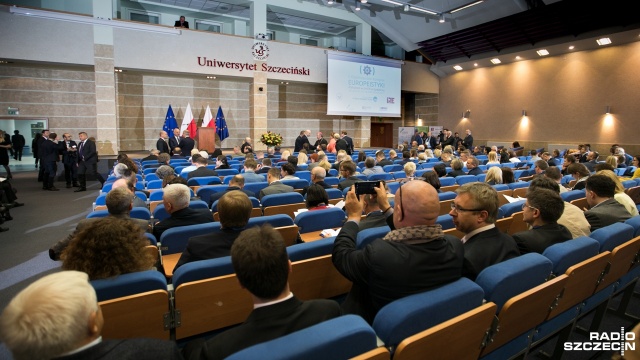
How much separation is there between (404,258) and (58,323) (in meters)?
1.28

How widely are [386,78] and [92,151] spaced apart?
12.4m

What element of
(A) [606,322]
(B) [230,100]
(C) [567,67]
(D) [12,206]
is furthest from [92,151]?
(C) [567,67]

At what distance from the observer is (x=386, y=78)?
669 inches

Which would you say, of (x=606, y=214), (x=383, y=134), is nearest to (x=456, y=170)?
(x=606, y=214)

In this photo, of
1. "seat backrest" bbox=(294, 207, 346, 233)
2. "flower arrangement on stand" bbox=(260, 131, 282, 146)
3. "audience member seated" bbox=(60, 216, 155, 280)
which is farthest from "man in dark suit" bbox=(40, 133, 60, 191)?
"audience member seated" bbox=(60, 216, 155, 280)

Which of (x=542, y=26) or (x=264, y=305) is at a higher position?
(x=542, y=26)

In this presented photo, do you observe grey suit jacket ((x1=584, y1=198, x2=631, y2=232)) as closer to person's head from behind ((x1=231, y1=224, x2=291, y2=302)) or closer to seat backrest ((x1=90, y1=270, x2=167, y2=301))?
person's head from behind ((x1=231, y1=224, x2=291, y2=302))

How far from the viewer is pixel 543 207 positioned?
2.45 meters

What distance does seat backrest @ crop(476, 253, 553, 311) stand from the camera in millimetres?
1699

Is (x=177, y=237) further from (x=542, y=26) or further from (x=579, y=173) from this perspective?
(x=542, y=26)

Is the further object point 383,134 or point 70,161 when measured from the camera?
point 383,134

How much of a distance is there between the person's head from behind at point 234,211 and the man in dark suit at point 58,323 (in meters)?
1.28

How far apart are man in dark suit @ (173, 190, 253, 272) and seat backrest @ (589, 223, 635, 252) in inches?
93.2

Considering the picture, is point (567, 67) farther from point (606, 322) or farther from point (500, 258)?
point (500, 258)
